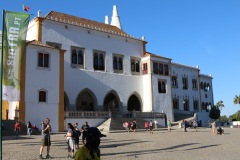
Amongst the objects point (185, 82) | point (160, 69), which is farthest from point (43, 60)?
point (185, 82)

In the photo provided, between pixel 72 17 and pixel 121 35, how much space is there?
6630 millimetres

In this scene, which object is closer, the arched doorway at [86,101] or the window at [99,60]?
the arched doorway at [86,101]

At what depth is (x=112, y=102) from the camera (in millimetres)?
38375

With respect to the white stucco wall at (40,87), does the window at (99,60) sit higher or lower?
higher

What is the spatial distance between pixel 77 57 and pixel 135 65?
8.87 m

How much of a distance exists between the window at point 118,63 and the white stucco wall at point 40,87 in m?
10.4

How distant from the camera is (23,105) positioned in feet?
84.6

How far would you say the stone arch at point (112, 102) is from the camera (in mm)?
37406

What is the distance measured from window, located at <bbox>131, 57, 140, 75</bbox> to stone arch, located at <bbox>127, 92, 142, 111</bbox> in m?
3.11

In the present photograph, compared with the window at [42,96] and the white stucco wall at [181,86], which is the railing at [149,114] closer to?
the white stucco wall at [181,86]

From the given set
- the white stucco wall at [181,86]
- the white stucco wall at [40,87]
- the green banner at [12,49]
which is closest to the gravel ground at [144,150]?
the green banner at [12,49]

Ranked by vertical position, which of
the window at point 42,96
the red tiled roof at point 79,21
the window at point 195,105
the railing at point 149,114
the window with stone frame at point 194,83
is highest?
the red tiled roof at point 79,21

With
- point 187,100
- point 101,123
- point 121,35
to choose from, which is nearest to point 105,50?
point 121,35

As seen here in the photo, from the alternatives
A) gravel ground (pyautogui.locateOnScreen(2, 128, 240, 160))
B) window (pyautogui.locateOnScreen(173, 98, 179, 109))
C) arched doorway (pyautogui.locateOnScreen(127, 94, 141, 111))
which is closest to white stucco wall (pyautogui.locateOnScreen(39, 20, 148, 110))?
arched doorway (pyautogui.locateOnScreen(127, 94, 141, 111))
